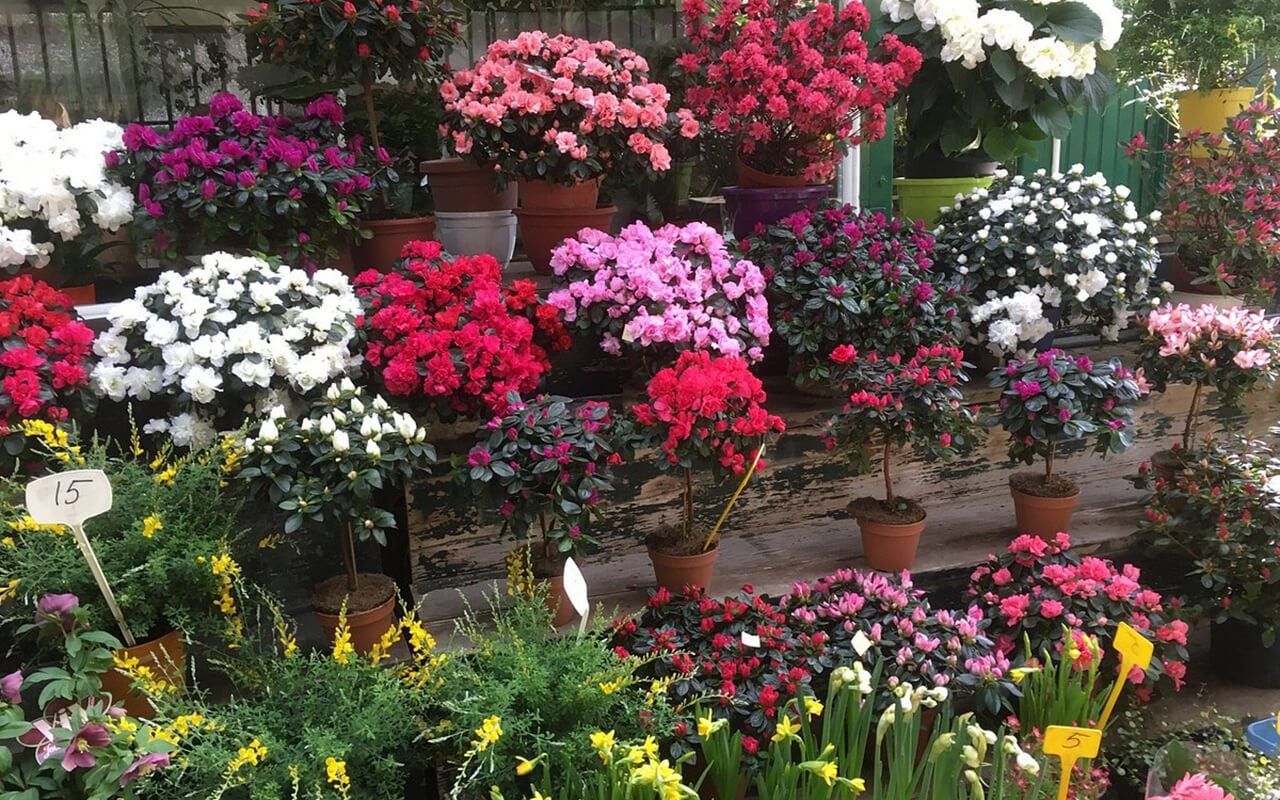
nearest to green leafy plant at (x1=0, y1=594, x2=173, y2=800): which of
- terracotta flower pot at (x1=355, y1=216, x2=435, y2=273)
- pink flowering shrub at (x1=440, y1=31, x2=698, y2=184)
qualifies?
terracotta flower pot at (x1=355, y1=216, x2=435, y2=273)

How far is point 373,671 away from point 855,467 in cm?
131

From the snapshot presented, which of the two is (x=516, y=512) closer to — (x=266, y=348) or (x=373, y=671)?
(x=373, y=671)

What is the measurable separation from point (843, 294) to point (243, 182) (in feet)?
5.23

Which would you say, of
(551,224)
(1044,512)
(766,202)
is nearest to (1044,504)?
(1044,512)

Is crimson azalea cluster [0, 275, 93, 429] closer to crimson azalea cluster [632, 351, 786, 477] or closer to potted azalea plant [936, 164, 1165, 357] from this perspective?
crimson azalea cluster [632, 351, 786, 477]

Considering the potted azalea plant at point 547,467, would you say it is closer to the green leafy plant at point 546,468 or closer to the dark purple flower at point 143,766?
the green leafy plant at point 546,468

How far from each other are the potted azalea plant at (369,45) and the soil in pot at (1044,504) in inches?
75.5

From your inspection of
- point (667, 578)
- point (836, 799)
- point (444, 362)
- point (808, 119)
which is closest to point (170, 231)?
point (444, 362)

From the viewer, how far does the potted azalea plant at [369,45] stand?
2443 mm

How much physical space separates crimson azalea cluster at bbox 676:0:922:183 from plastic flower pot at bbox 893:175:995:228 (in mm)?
554

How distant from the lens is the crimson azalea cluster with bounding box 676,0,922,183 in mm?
2730

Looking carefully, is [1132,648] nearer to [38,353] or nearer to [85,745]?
[85,745]

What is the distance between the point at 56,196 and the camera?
2234 mm

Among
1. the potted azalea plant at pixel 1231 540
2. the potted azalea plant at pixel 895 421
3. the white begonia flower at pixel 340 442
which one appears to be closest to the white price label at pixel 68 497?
the white begonia flower at pixel 340 442
